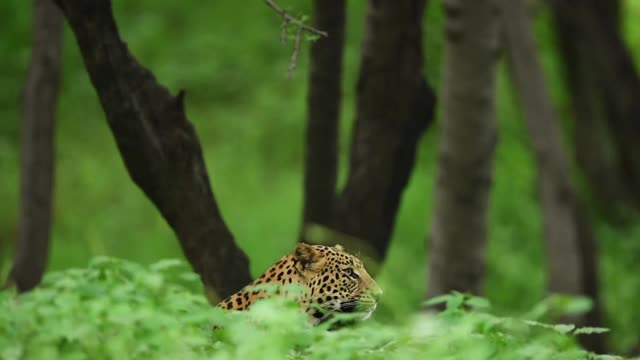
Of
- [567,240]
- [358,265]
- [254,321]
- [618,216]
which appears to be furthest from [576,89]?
[254,321]

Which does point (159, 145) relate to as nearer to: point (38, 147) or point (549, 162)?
point (38, 147)

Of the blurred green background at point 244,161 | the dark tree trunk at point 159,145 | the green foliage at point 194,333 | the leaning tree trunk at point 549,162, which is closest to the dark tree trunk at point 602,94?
the blurred green background at point 244,161

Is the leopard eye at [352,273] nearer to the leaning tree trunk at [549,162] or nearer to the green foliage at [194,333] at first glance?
the green foliage at [194,333]

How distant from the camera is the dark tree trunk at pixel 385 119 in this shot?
10195 mm

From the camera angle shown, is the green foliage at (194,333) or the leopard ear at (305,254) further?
the leopard ear at (305,254)

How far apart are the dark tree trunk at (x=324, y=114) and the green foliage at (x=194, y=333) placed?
4068 mm

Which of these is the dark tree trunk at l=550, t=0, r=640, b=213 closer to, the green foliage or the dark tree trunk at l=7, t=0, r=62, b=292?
the dark tree trunk at l=7, t=0, r=62, b=292

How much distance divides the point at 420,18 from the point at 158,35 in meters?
11.5

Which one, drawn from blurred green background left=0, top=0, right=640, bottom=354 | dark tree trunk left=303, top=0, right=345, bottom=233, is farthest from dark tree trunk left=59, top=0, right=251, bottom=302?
blurred green background left=0, top=0, right=640, bottom=354

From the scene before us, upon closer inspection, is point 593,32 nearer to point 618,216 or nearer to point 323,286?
point 618,216

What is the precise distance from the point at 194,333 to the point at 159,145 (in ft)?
8.93

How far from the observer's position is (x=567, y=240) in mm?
14422

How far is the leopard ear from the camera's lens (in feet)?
23.4

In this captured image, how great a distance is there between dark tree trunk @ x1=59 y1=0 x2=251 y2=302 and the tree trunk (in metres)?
2.73
